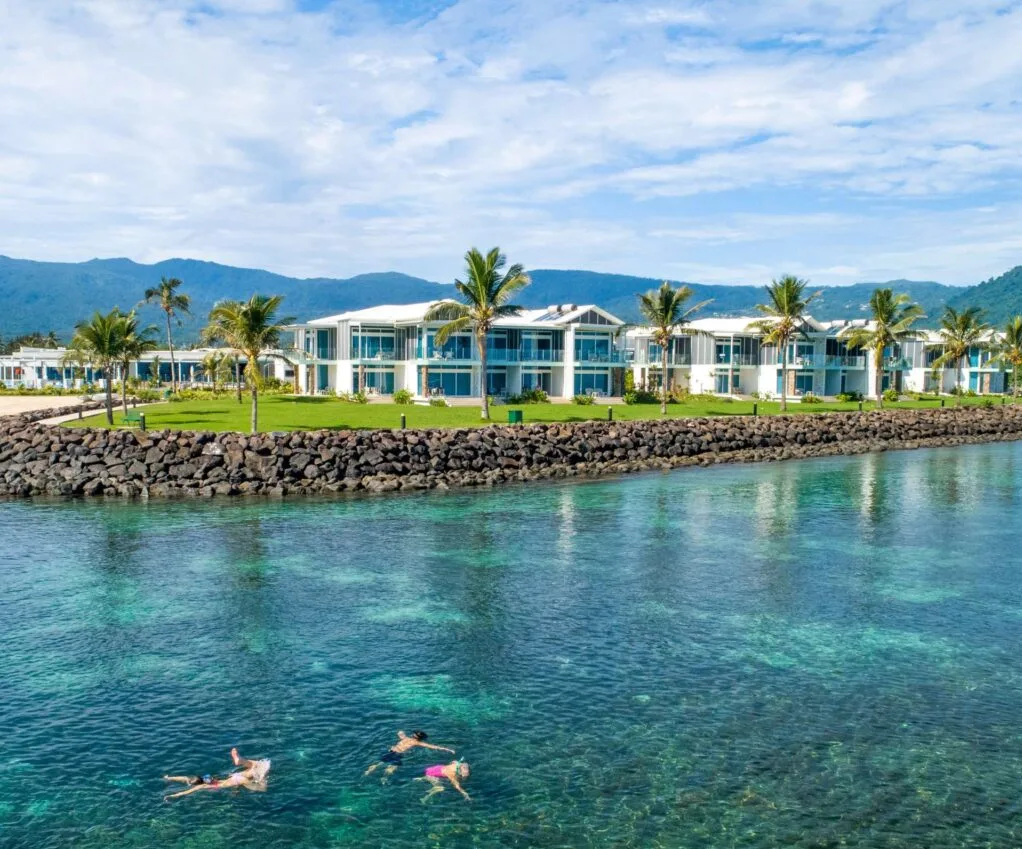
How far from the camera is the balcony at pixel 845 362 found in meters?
96.8

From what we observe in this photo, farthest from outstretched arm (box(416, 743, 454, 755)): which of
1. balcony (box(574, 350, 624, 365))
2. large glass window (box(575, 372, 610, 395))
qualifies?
balcony (box(574, 350, 624, 365))

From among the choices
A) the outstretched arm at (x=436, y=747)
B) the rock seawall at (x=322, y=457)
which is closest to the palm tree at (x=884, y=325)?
the rock seawall at (x=322, y=457)

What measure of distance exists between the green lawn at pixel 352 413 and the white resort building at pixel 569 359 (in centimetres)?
499

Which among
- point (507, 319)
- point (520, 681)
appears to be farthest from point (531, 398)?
point (520, 681)

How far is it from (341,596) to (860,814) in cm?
1387

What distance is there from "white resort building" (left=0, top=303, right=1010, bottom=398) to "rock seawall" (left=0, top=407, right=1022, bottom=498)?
1931 cm

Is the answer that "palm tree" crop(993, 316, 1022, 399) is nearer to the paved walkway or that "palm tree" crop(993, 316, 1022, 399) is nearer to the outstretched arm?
the paved walkway

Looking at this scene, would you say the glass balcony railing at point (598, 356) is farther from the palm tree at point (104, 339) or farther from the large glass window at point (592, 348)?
the palm tree at point (104, 339)

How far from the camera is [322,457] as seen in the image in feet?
144

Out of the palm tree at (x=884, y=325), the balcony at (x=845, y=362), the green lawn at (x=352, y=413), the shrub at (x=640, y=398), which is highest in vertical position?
the palm tree at (x=884, y=325)

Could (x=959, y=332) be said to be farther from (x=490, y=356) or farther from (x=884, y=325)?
(x=490, y=356)

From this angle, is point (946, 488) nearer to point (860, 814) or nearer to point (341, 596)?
point (341, 596)

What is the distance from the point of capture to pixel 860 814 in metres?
13.0

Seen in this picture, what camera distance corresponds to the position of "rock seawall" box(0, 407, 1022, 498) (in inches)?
1629
